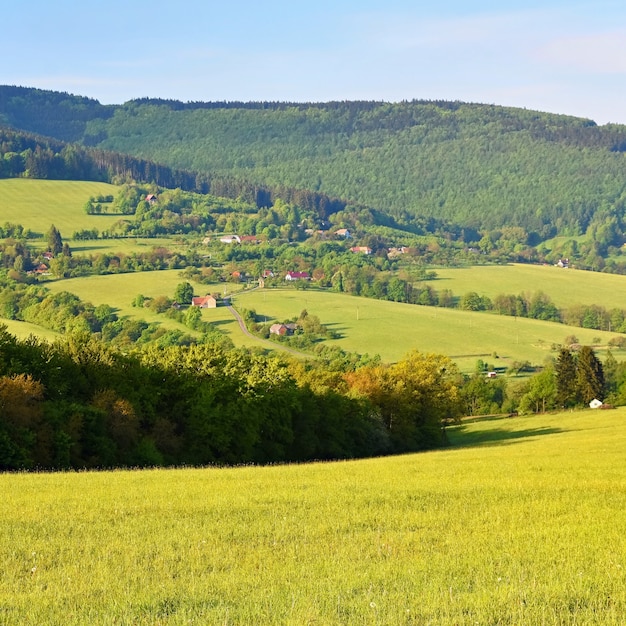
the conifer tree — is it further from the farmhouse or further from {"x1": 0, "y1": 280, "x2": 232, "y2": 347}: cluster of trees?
the farmhouse

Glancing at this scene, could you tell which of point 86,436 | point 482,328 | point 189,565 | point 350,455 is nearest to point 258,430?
point 350,455

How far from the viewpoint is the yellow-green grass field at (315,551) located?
13625mm

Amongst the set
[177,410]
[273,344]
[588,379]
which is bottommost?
[273,344]

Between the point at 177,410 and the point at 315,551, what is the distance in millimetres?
49563

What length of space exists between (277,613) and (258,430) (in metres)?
56.5

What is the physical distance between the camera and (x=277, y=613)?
44.1 ft

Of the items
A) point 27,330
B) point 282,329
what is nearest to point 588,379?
point 282,329

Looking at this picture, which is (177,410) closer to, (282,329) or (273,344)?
(273,344)

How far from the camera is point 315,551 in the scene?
1820 cm

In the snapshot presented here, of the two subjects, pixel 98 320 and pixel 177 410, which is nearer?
pixel 177 410

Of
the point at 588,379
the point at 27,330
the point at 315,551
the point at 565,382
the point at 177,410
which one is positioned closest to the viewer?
the point at 315,551

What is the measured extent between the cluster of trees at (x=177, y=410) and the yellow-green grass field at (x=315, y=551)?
19931mm

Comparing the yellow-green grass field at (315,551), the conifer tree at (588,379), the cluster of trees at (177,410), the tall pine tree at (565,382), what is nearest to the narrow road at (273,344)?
the tall pine tree at (565,382)

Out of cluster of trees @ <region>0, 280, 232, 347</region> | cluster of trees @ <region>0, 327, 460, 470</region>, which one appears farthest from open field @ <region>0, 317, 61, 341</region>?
cluster of trees @ <region>0, 327, 460, 470</region>
